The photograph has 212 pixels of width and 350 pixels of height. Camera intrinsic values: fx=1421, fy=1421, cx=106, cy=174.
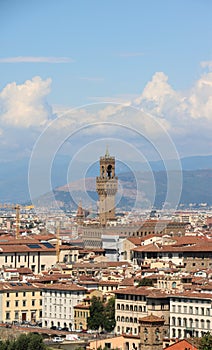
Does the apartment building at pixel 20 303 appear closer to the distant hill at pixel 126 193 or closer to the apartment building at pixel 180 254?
the apartment building at pixel 180 254

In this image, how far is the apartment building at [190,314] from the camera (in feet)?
92.1

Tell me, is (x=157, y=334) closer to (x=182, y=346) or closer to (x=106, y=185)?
(x=182, y=346)

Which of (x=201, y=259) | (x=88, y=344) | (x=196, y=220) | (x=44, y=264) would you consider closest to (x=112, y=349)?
(x=88, y=344)

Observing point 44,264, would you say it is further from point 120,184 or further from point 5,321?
point 120,184

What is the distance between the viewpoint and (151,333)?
2506cm

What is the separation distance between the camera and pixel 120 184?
211ft

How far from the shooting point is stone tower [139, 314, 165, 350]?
80.6 feet

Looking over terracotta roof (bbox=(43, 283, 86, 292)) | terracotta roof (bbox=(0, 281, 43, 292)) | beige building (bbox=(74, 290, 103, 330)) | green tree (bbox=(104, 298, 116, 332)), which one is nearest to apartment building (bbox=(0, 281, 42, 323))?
terracotta roof (bbox=(0, 281, 43, 292))

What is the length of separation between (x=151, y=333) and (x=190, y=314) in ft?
12.0

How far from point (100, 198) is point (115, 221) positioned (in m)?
2.52

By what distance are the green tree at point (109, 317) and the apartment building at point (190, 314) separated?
6.53 ft

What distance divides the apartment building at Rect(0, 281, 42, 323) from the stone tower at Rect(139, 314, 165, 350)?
864cm

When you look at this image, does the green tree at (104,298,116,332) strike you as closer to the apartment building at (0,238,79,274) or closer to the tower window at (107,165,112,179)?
the apartment building at (0,238,79,274)

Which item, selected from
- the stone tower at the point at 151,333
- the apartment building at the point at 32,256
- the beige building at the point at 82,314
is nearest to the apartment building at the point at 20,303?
the beige building at the point at 82,314
